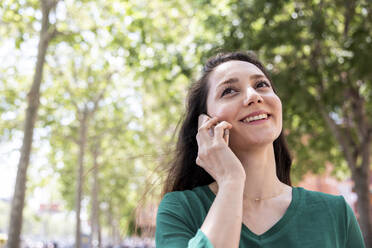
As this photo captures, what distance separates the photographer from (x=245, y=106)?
1.85 metres

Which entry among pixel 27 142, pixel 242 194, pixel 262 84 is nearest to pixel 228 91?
pixel 262 84

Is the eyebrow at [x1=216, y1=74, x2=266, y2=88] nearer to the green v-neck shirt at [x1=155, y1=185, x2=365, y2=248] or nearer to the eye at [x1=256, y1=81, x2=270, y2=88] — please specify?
the eye at [x1=256, y1=81, x2=270, y2=88]

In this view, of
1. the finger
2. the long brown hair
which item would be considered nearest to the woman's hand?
the finger

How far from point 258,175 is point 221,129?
0.34 metres

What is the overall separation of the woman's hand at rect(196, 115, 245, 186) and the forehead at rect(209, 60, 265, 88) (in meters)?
0.28

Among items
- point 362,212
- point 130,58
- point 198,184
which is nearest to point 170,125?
point 130,58

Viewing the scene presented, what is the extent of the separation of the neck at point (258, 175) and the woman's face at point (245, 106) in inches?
2.1

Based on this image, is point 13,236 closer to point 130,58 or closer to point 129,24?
point 130,58

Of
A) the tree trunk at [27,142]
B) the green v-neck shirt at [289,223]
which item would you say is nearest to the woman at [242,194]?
the green v-neck shirt at [289,223]

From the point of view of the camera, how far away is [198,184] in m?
2.17

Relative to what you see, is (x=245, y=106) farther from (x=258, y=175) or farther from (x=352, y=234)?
(x=352, y=234)

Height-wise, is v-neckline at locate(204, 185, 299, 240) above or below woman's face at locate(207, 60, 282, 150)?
below

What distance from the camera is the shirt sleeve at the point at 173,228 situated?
1550mm

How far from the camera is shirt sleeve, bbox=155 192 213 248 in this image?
1550 millimetres
